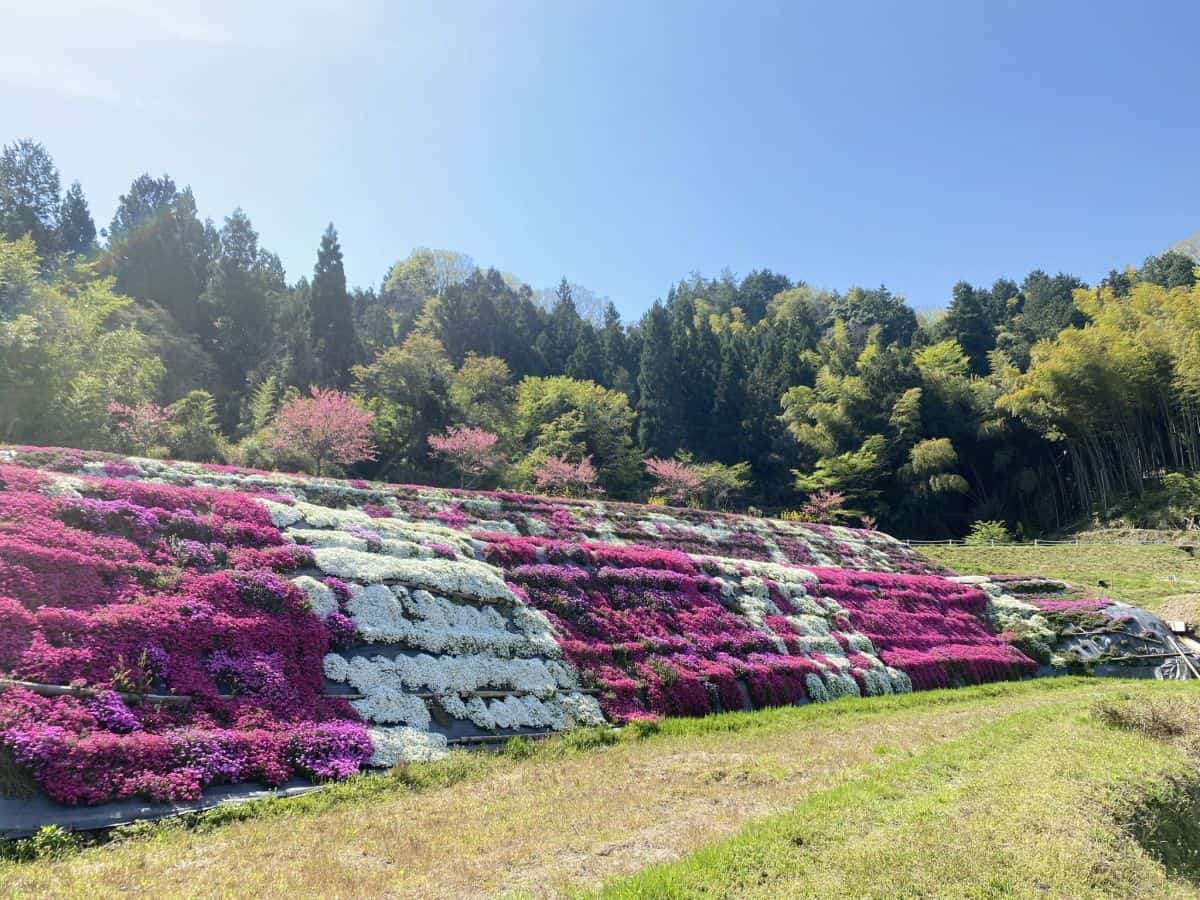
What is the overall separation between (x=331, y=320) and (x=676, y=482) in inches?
1246

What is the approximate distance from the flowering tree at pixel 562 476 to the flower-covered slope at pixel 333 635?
22991 millimetres

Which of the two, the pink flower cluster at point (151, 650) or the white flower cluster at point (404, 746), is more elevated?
the pink flower cluster at point (151, 650)

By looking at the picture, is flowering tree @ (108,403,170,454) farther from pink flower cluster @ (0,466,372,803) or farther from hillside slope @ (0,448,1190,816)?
pink flower cluster @ (0,466,372,803)

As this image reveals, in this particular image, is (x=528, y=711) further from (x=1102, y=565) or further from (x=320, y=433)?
(x=1102, y=565)

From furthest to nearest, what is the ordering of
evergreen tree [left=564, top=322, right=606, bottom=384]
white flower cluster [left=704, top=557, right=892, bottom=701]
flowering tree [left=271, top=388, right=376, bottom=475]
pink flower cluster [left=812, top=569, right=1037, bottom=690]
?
evergreen tree [left=564, top=322, right=606, bottom=384] < flowering tree [left=271, top=388, right=376, bottom=475] < pink flower cluster [left=812, top=569, right=1037, bottom=690] < white flower cluster [left=704, top=557, right=892, bottom=701]

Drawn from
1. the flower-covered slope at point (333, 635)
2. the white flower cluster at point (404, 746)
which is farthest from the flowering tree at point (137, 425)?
the white flower cluster at point (404, 746)

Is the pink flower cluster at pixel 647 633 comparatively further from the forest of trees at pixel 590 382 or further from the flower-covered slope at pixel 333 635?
the forest of trees at pixel 590 382

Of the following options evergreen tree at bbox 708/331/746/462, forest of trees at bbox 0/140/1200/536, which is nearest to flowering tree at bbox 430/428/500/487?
forest of trees at bbox 0/140/1200/536

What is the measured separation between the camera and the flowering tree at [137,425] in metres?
30.8

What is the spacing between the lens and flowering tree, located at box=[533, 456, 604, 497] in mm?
45750

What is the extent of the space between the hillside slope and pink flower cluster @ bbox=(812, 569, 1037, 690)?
11cm

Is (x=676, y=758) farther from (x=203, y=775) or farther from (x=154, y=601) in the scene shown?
(x=154, y=601)

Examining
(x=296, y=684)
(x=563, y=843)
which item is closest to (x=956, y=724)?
(x=563, y=843)

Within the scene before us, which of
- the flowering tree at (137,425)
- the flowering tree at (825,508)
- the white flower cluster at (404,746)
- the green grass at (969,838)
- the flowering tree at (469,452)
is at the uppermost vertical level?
the flowering tree at (137,425)
